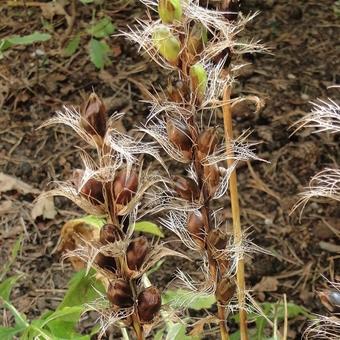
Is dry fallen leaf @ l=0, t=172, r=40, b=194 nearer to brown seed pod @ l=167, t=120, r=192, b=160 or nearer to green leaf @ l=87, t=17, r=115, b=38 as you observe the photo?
green leaf @ l=87, t=17, r=115, b=38

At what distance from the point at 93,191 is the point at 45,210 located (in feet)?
4.41

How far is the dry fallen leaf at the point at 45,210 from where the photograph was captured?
2.01m

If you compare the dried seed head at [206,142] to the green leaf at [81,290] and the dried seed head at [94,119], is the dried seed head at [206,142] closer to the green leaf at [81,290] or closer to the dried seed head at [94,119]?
the dried seed head at [94,119]

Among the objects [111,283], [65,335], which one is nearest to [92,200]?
[111,283]

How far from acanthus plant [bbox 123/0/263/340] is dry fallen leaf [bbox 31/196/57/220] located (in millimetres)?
1204

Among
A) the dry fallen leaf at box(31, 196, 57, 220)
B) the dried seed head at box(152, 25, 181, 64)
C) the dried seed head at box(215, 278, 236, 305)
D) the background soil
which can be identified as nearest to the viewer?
the dried seed head at box(152, 25, 181, 64)

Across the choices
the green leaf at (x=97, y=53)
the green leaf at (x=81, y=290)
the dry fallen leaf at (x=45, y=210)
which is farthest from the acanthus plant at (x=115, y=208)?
the green leaf at (x=97, y=53)

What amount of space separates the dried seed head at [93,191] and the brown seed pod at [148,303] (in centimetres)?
10

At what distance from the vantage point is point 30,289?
6.14 feet

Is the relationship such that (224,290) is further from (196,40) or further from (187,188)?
(196,40)

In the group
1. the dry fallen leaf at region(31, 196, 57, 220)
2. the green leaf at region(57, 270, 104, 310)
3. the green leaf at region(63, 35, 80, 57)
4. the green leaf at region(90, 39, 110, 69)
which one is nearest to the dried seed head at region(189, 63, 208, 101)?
the green leaf at region(57, 270, 104, 310)

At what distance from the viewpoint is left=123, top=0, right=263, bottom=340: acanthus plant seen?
681mm

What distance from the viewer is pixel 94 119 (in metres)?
0.67

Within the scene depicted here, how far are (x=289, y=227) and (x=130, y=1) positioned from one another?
3.11ft
